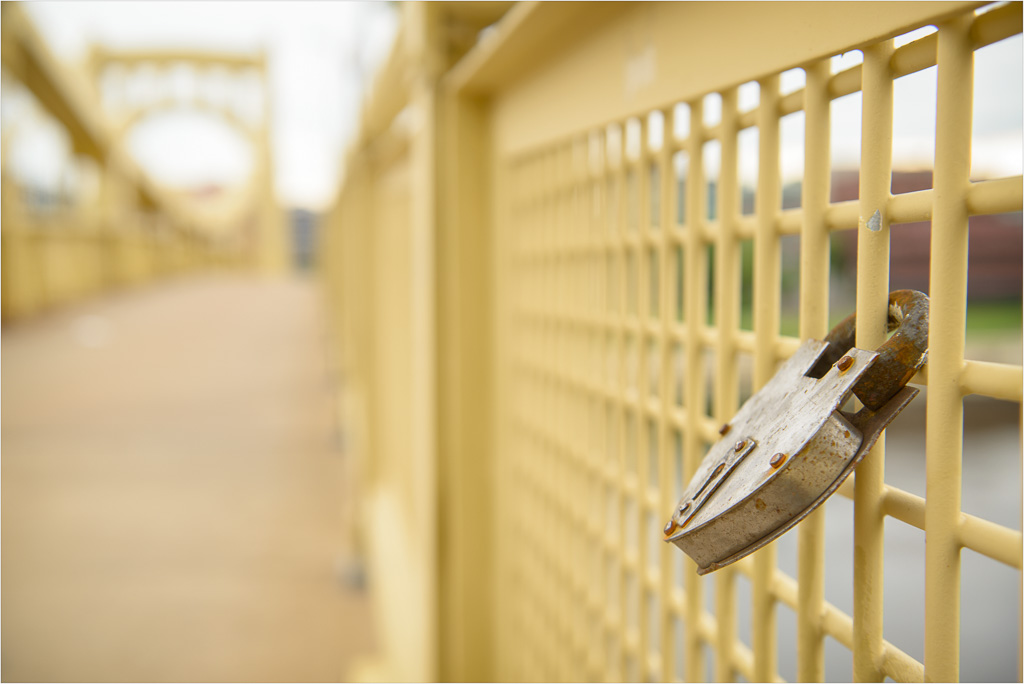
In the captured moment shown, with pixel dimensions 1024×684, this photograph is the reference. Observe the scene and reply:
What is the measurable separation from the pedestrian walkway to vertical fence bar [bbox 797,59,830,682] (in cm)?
263

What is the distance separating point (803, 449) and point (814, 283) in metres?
0.19

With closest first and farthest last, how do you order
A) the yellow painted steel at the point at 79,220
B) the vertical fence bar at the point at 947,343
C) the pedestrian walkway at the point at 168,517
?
the vertical fence bar at the point at 947,343
the pedestrian walkway at the point at 168,517
the yellow painted steel at the point at 79,220

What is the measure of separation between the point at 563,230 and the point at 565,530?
495 mm

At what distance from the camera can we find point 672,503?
908mm

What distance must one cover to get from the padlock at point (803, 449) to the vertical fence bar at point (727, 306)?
182 mm

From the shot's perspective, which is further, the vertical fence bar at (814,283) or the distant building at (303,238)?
the distant building at (303,238)

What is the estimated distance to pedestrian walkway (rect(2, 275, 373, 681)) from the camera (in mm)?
3037

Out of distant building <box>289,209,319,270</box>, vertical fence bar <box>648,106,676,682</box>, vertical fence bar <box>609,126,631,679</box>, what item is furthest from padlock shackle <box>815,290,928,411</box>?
distant building <box>289,209,319,270</box>

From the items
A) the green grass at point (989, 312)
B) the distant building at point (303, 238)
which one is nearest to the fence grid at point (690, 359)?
the green grass at point (989, 312)

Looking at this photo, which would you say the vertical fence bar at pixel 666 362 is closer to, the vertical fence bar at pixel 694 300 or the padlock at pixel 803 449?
the vertical fence bar at pixel 694 300

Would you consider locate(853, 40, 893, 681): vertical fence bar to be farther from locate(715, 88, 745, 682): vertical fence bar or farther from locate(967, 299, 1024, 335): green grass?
Result: locate(715, 88, 745, 682): vertical fence bar

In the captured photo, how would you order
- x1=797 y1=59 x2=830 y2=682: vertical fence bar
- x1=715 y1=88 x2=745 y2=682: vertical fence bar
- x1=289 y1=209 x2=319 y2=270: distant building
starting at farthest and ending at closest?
x1=289 y1=209 x2=319 y2=270: distant building → x1=715 y1=88 x2=745 y2=682: vertical fence bar → x1=797 y1=59 x2=830 y2=682: vertical fence bar

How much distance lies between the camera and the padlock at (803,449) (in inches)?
19.8

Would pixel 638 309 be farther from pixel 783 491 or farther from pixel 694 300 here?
pixel 783 491
